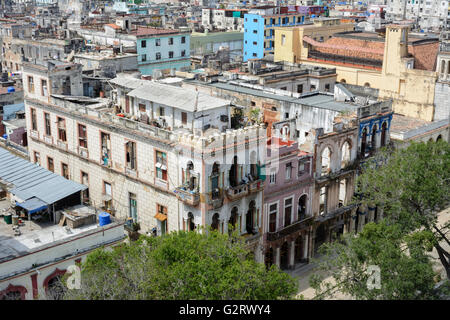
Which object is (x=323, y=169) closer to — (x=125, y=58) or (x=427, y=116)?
(x=427, y=116)

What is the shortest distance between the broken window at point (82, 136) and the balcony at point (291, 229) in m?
19.9

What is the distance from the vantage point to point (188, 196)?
4294 cm

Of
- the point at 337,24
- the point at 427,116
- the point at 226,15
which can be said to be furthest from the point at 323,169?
the point at 226,15

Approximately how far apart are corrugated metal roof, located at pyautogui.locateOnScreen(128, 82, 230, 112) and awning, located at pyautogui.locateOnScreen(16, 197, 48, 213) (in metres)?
14.2

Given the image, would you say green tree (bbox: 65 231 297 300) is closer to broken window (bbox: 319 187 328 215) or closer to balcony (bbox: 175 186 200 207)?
balcony (bbox: 175 186 200 207)

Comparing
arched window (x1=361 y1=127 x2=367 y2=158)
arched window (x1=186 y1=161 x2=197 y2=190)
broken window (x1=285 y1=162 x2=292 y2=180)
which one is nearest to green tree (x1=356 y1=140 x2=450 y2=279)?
arched window (x1=361 y1=127 x2=367 y2=158)

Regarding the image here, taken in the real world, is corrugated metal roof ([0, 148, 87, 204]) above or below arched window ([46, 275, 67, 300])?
above

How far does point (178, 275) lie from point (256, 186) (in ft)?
55.3

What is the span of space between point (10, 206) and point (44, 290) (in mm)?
9668

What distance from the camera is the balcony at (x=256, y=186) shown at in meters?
45.6

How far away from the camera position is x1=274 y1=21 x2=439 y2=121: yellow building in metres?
76.6

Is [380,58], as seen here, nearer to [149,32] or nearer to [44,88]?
→ [149,32]

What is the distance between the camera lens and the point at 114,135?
49.5m

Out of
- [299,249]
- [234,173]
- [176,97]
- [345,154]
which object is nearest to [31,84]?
[176,97]
